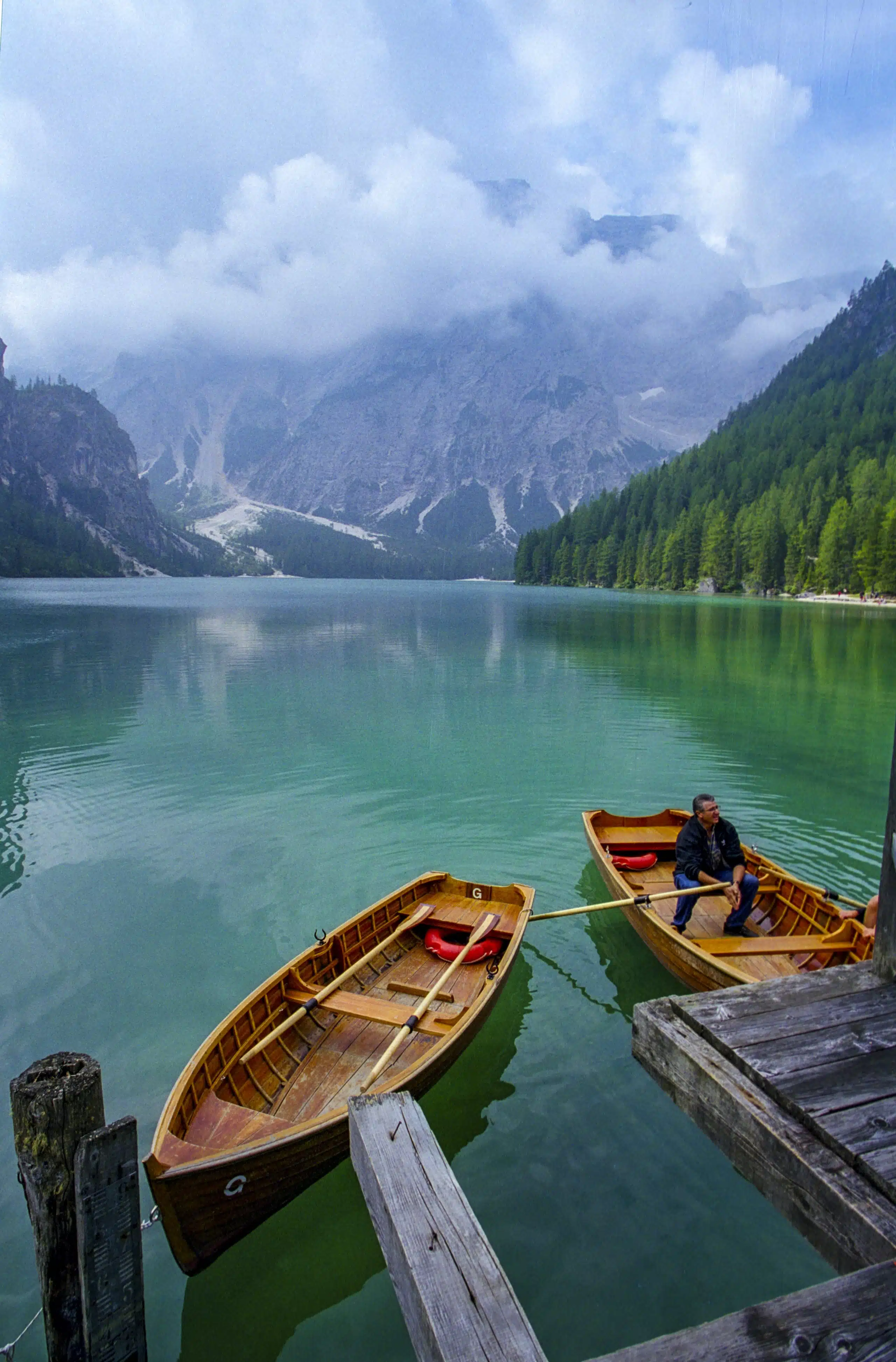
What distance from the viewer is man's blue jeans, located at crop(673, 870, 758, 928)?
31.9ft

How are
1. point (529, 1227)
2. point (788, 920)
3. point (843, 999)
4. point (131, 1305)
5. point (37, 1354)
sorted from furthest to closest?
point (788, 920) → point (529, 1227) → point (37, 1354) → point (131, 1305) → point (843, 999)

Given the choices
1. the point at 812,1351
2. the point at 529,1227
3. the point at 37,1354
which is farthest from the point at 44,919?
the point at 812,1351

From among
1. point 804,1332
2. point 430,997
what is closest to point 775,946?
point 430,997

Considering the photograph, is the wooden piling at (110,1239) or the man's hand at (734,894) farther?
the man's hand at (734,894)

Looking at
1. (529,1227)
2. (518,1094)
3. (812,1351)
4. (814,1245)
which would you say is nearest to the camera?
(812,1351)

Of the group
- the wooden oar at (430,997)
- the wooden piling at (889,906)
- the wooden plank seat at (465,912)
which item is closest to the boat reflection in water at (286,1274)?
the wooden oar at (430,997)

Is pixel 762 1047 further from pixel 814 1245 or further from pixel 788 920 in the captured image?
pixel 788 920

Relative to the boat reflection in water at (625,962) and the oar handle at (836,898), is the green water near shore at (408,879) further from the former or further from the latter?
the oar handle at (836,898)

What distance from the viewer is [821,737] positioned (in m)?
24.3

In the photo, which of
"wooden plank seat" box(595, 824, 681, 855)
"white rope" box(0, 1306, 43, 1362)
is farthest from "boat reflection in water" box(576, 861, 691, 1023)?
"white rope" box(0, 1306, 43, 1362)

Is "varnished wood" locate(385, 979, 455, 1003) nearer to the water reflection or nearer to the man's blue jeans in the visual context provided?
the man's blue jeans

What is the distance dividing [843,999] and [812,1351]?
6.81 feet

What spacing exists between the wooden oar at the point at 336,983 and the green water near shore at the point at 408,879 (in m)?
1.39

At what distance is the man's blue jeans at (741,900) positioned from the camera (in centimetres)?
972
